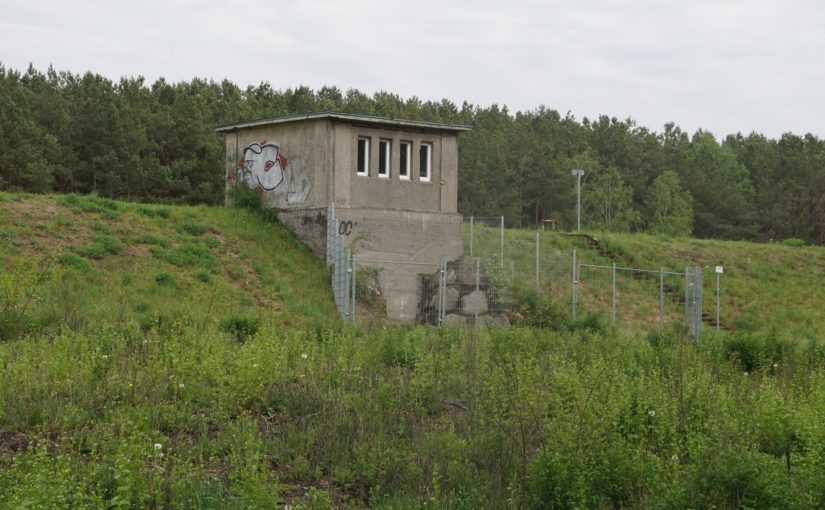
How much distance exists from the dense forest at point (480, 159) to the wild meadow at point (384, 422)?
35038 millimetres

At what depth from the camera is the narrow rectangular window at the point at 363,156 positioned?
3228 centimetres

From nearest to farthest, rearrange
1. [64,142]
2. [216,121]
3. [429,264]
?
[429,264]
[64,142]
[216,121]

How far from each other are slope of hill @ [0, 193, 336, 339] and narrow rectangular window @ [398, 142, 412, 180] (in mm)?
3815

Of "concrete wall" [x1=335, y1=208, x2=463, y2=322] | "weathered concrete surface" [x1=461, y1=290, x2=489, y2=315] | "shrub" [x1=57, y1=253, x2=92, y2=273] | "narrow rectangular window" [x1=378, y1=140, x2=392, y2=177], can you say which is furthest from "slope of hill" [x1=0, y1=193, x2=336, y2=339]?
"weathered concrete surface" [x1=461, y1=290, x2=489, y2=315]

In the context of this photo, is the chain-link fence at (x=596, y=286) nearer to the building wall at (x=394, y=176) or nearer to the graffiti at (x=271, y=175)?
the building wall at (x=394, y=176)

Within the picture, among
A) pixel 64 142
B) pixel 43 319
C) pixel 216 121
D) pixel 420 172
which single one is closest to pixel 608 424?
pixel 43 319

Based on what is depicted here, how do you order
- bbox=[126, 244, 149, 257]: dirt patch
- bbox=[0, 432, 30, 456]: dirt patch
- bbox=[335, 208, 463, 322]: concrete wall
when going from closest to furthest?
bbox=[0, 432, 30, 456]: dirt patch, bbox=[126, 244, 149, 257]: dirt patch, bbox=[335, 208, 463, 322]: concrete wall

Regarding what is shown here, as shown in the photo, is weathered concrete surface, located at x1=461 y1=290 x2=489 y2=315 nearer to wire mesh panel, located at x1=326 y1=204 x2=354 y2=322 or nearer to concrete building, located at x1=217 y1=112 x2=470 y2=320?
concrete building, located at x1=217 y1=112 x2=470 y2=320

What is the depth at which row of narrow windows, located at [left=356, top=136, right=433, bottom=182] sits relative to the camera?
32312 millimetres

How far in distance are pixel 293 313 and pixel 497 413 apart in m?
16.6

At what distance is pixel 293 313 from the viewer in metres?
27.9

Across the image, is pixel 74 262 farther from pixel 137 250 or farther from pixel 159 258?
pixel 159 258

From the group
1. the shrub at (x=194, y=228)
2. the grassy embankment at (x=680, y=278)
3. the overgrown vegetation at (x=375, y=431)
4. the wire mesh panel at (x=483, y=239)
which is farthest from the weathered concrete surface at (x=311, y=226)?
the overgrown vegetation at (x=375, y=431)

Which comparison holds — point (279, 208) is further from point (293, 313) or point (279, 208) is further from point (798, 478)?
point (798, 478)
